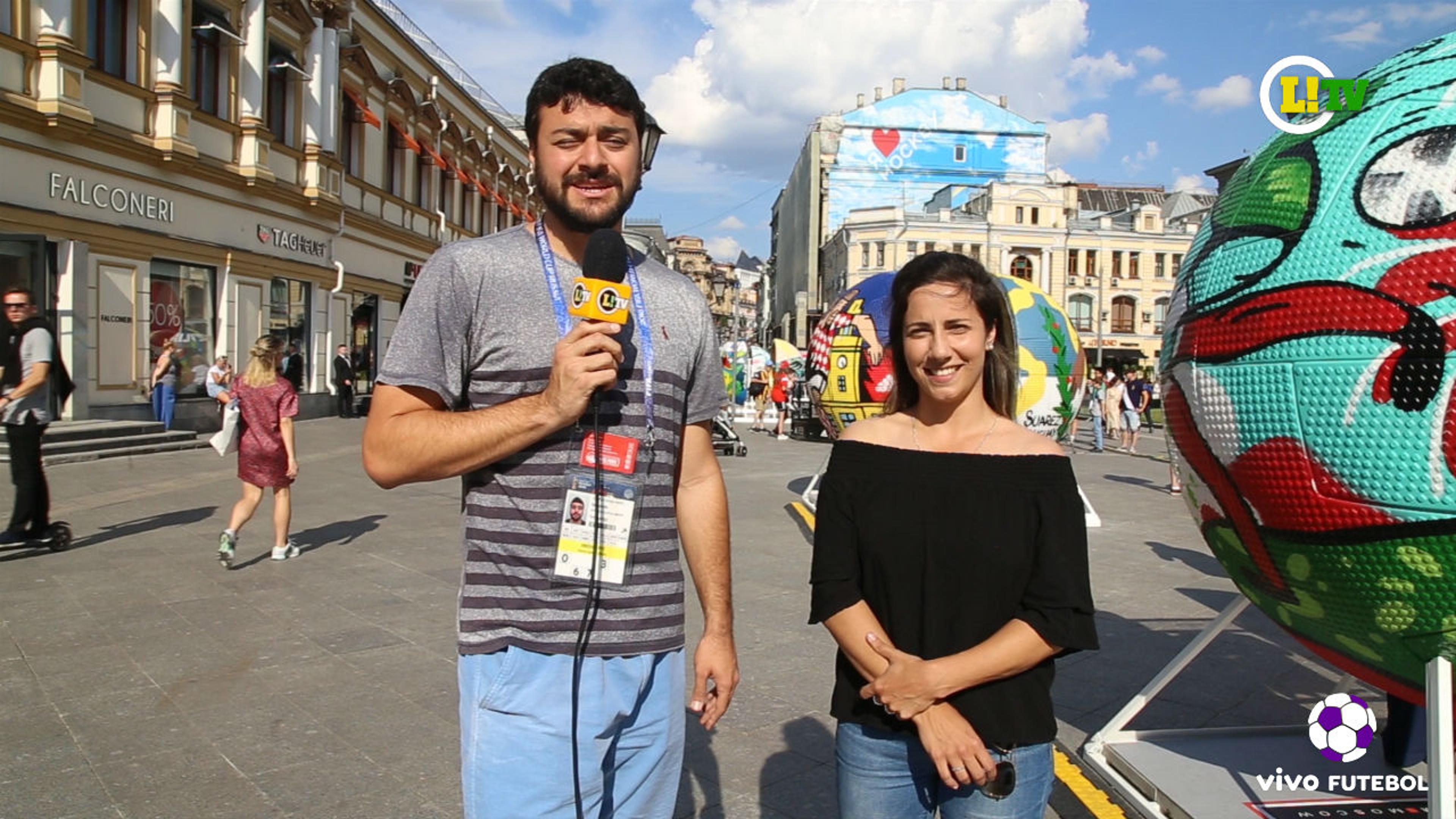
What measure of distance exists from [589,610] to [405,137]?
27.5 m

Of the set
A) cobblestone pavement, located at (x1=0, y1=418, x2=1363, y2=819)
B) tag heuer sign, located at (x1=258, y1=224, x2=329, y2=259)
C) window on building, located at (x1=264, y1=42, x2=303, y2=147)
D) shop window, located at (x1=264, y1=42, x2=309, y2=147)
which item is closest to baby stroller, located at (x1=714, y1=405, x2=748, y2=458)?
cobblestone pavement, located at (x1=0, y1=418, x2=1363, y2=819)

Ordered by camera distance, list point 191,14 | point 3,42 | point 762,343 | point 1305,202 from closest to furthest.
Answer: point 1305,202
point 3,42
point 191,14
point 762,343

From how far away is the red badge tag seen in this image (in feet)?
6.53

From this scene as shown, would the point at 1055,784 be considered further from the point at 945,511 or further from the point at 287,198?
the point at 287,198

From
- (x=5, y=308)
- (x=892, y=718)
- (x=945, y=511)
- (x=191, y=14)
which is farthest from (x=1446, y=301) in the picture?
(x=191, y=14)

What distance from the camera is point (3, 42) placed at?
1327 cm

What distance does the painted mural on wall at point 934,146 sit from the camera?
2640 inches

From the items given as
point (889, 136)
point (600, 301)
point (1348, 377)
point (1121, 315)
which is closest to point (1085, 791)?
point (1348, 377)

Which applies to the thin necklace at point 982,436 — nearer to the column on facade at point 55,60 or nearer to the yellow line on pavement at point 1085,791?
the yellow line on pavement at point 1085,791

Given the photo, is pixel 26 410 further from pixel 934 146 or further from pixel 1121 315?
pixel 934 146

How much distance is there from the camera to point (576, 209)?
6.78ft

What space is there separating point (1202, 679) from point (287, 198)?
20.0 metres

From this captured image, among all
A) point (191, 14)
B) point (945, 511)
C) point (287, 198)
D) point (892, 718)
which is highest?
point (191, 14)

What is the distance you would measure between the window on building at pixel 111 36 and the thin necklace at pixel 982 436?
16.9 m
